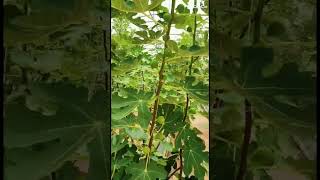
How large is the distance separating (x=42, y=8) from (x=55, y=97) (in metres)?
0.17

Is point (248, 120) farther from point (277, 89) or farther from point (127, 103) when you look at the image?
point (127, 103)

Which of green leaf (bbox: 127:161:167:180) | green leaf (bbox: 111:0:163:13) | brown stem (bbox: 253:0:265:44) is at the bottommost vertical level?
green leaf (bbox: 127:161:167:180)

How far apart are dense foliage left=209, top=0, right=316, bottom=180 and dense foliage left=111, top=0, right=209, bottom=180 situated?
0.27ft

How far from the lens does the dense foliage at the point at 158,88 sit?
0.86 metres

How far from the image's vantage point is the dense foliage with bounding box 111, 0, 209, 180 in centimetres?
86

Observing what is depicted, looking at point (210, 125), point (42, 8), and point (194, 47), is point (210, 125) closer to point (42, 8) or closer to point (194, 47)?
point (194, 47)

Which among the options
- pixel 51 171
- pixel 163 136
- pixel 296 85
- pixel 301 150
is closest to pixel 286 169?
pixel 301 150

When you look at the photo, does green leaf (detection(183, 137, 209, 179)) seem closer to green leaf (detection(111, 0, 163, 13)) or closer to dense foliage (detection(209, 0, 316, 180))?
dense foliage (detection(209, 0, 316, 180))

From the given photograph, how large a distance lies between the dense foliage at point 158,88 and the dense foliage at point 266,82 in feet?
0.27

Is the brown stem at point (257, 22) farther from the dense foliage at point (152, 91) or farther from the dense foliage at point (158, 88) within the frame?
the dense foliage at point (158, 88)

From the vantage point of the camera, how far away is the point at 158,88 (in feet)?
2.91

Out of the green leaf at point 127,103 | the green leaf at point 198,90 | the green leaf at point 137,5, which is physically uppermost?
the green leaf at point 137,5

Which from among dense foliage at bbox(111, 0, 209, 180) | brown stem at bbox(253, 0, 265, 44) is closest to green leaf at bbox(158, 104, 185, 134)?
dense foliage at bbox(111, 0, 209, 180)

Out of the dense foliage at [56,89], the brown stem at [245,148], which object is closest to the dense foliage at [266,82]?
the brown stem at [245,148]
